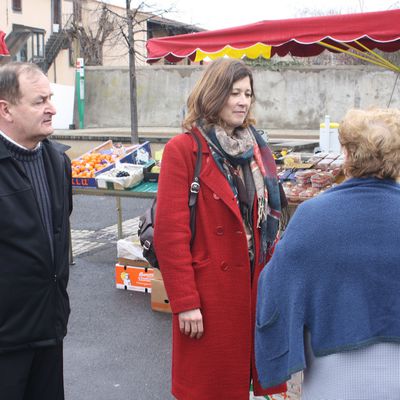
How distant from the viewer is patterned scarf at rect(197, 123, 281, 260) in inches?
101

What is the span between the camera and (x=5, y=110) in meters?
2.31

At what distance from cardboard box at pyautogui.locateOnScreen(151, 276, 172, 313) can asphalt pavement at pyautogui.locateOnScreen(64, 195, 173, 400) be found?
58 millimetres

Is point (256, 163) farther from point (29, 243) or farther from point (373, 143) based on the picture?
point (29, 243)

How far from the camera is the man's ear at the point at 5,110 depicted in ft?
7.55

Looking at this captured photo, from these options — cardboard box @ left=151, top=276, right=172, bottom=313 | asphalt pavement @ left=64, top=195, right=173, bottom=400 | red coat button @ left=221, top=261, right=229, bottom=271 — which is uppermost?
red coat button @ left=221, top=261, right=229, bottom=271

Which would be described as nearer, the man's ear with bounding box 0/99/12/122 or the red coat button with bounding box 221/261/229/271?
the man's ear with bounding box 0/99/12/122

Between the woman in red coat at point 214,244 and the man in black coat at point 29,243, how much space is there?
434 mm

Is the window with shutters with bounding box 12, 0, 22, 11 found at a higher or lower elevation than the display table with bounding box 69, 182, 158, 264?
higher

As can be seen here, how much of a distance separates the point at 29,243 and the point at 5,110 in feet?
1.70

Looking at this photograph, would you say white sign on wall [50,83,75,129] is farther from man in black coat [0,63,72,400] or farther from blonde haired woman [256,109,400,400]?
blonde haired woman [256,109,400,400]

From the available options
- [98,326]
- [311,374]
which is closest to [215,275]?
[311,374]

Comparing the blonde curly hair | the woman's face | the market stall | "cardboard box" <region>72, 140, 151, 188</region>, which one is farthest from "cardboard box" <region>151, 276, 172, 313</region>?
the blonde curly hair

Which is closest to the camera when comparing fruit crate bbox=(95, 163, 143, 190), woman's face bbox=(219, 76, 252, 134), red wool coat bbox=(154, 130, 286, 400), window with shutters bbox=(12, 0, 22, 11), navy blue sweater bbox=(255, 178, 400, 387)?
navy blue sweater bbox=(255, 178, 400, 387)

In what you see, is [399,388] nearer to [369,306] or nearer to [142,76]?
[369,306]
